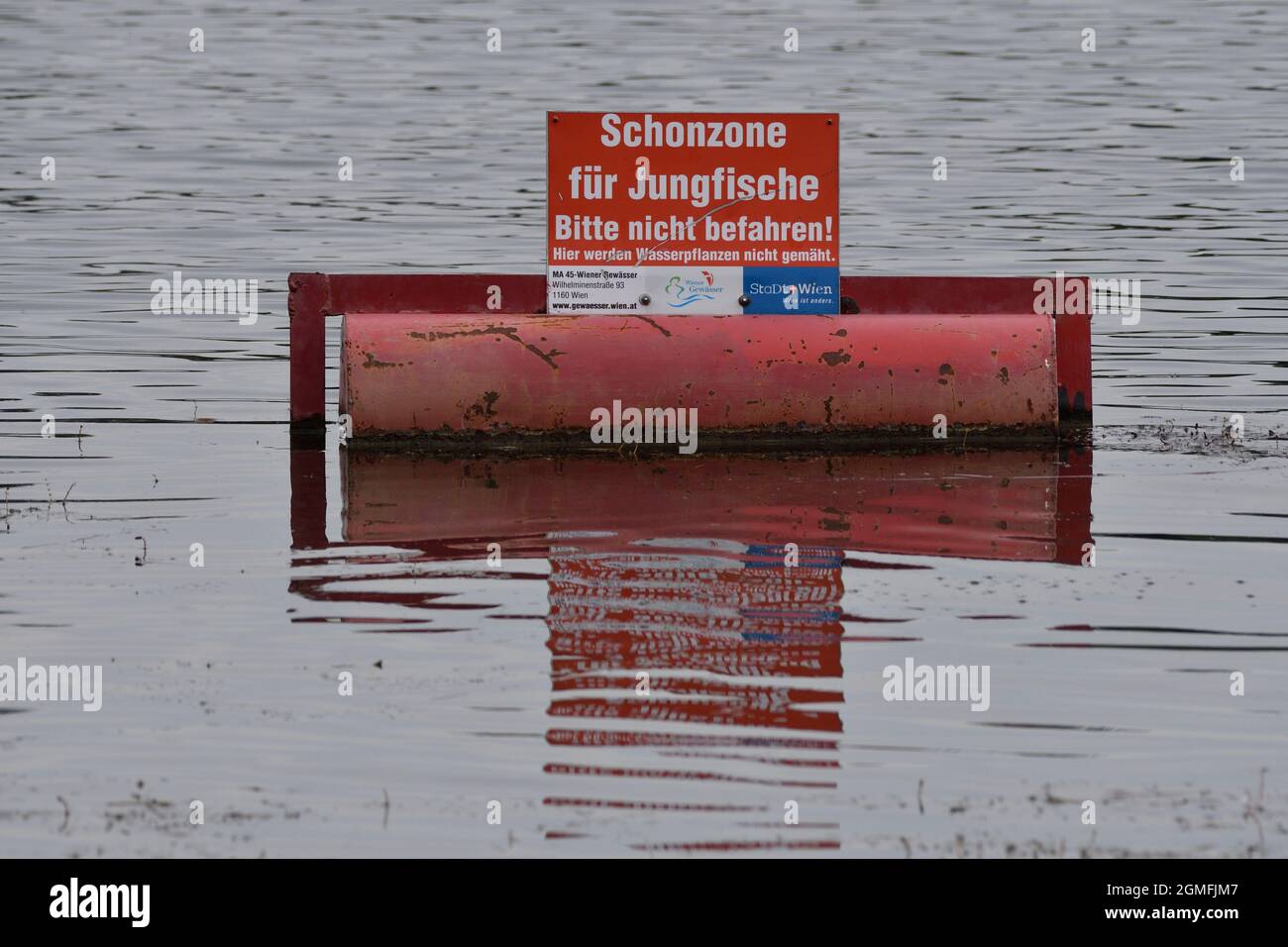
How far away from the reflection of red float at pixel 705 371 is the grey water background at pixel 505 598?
64 cm

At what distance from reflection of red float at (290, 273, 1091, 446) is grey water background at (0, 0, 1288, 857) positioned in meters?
0.64

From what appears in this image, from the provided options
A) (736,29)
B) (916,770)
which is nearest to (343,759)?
(916,770)

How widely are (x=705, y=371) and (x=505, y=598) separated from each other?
3.55 metres

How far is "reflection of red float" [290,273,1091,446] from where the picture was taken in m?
11.5

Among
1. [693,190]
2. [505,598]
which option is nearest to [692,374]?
[693,190]

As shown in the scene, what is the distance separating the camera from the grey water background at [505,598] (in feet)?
19.5

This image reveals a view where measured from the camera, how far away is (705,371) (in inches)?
455
